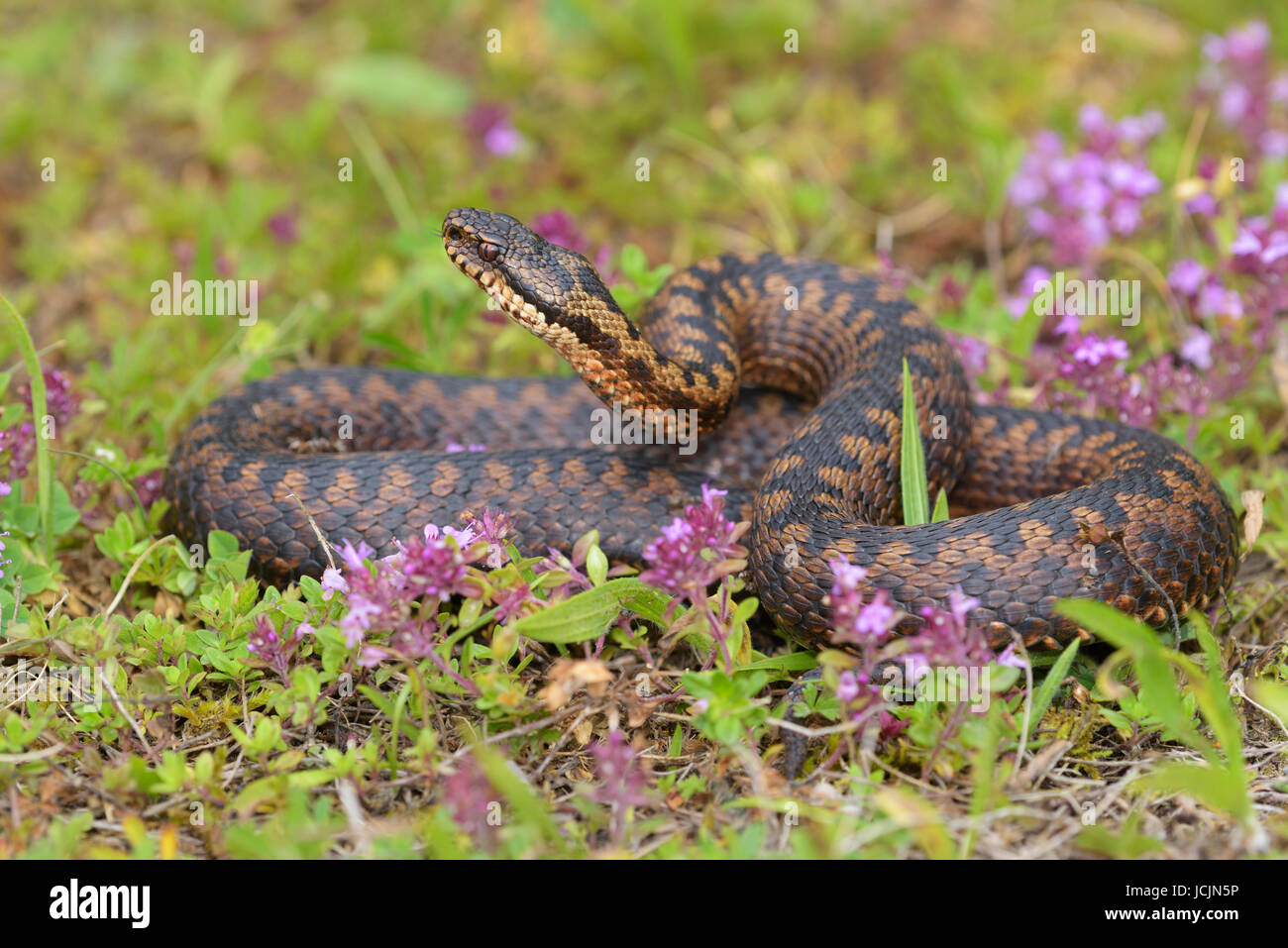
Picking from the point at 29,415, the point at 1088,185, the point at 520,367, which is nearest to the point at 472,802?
the point at 29,415

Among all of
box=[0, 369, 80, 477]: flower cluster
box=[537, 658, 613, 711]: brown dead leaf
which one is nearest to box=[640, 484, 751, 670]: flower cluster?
box=[537, 658, 613, 711]: brown dead leaf

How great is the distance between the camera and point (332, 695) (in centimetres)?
463

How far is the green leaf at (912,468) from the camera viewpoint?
5125mm

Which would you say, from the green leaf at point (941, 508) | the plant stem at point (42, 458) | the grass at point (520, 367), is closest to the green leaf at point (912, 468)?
the green leaf at point (941, 508)

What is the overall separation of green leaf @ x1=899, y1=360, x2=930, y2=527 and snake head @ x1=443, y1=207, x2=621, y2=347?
54.5 inches

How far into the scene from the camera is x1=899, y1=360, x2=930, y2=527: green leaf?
5125mm

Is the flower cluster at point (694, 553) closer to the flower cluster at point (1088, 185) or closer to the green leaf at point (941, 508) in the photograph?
the green leaf at point (941, 508)

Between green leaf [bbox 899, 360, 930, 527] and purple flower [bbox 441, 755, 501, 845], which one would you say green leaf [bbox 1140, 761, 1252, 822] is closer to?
green leaf [bbox 899, 360, 930, 527]

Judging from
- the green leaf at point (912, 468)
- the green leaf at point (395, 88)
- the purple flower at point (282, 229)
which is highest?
the green leaf at point (395, 88)

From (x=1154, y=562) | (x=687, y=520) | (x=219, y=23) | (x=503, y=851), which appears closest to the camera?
(x=503, y=851)

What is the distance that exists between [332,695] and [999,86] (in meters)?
7.15

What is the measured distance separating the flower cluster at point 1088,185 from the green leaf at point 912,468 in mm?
2752
